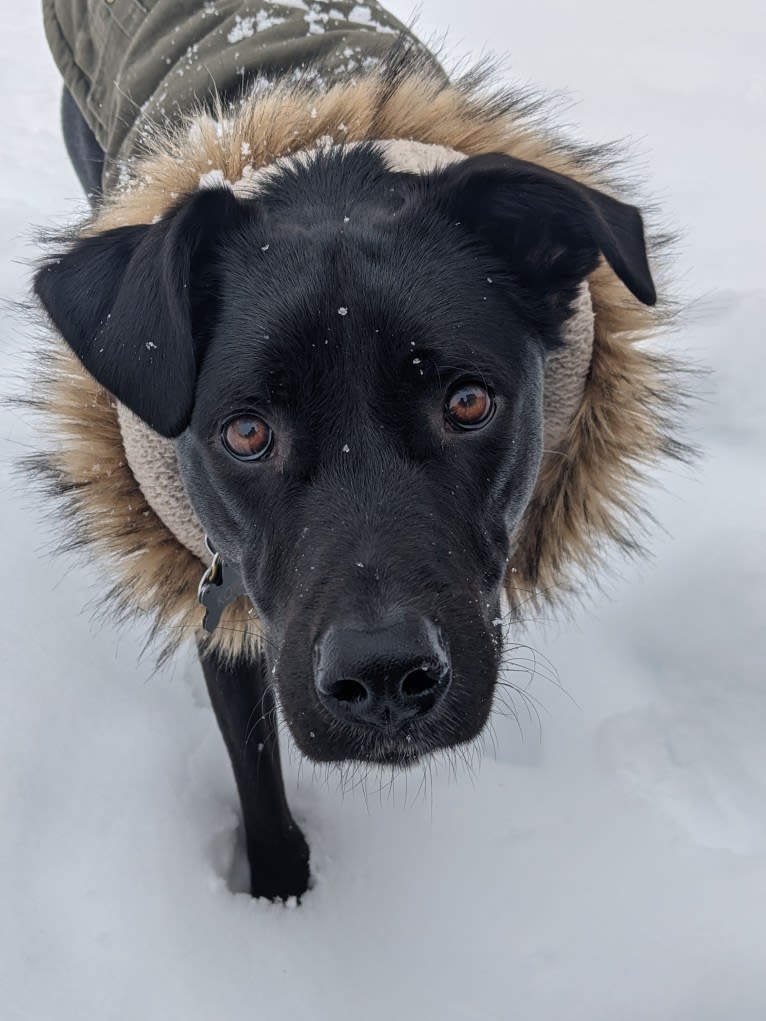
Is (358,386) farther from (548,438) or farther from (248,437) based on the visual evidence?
(548,438)

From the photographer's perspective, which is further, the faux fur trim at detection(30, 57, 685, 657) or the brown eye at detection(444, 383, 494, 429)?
the faux fur trim at detection(30, 57, 685, 657)

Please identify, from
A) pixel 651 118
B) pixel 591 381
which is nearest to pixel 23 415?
pixel 591 381

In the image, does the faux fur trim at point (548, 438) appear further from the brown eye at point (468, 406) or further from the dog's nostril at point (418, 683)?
the dog's nostril at point (418, 683)

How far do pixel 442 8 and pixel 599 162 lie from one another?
15.9 feet

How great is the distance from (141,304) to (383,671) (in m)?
0.74

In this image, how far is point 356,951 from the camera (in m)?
2.33

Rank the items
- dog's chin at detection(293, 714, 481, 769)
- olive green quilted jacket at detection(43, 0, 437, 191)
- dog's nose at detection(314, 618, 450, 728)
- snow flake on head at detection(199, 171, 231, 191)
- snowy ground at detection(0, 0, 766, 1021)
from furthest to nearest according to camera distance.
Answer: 1. olive green quilted jacket at detection(43, 0, 437, 191)
2. snowy ground at detection(0, 0, 766, 1021)
3. snow flake on head at detection(199, 171, 231, 191)
4. dog's chin at detection(293, 714, 481, 769)
5. dog's nose at detection(314, 618, 450, 728)

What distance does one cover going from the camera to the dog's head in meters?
1.65

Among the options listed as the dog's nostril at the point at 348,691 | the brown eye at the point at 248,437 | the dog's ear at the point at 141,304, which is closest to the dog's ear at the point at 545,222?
the dog's ear at the point at 141,304

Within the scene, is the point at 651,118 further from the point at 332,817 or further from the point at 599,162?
the point at 332,817

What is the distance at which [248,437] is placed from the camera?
5.98 ft

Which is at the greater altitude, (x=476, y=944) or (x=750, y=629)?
(x=750, y=629)

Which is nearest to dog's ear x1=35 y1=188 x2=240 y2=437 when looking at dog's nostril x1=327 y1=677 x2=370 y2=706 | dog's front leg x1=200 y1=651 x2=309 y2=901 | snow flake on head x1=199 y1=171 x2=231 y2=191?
snow flake on head x1=199 y1=171 x2=231 y2=191

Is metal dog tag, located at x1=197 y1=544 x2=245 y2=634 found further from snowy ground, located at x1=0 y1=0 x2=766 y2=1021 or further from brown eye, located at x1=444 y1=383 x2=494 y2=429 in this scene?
brown eye, located at x1=444 y1=383 x2=494 y2=429
